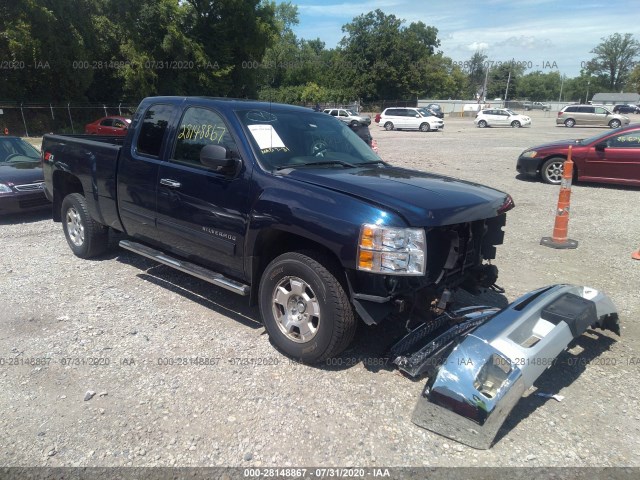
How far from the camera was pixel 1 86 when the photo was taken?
95.3 ft

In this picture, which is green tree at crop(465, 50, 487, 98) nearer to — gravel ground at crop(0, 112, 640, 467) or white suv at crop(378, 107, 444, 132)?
white suv at crop(378, 107, 444, 132)

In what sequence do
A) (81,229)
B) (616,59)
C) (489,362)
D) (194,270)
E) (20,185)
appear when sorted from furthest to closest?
(616,59) < (20,185) < (81,229) < (194,270) < (489,362)

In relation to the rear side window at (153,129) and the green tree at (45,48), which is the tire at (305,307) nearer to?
the rear side window at (153,129)

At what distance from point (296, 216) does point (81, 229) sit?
3.75 metres

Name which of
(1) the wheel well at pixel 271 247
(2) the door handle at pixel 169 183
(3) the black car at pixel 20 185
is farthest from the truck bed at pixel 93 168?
(1) the wheel well at pixel 271 247

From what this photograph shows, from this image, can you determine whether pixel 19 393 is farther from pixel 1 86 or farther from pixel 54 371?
pixel 1 86

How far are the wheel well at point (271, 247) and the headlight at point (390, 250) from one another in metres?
0.49

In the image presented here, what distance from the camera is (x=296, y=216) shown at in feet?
12.0

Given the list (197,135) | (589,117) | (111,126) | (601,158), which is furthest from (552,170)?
(589,117)

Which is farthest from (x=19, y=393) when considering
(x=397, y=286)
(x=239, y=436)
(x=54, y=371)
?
(x=397, y=286)

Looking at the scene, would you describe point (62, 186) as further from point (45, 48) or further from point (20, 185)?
point (45, 48)

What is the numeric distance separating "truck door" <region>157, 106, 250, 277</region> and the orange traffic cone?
490cm

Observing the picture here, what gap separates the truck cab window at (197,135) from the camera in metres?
4.43

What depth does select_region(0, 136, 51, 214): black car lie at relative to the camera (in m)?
8.08
